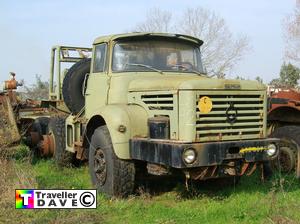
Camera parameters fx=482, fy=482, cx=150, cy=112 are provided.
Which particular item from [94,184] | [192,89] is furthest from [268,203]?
[94,184]

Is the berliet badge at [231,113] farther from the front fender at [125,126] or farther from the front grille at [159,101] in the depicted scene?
the front fender at [125,126]

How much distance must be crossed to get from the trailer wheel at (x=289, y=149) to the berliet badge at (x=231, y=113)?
235cm

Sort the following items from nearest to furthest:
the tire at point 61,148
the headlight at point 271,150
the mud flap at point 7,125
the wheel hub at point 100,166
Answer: the headlight at point 271,150 < the wheel hub at point 100,166 < the mud flap at point 7,125 < the tire at point 61,148

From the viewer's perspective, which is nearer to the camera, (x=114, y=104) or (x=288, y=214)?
(x=288, y=214)

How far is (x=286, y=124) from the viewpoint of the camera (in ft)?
31.3

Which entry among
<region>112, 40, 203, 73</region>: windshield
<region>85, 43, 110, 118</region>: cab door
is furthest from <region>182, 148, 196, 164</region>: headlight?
<region>85, 43, 110, 118</region>: cab door

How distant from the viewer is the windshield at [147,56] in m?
7.43

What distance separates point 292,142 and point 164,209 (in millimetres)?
3182

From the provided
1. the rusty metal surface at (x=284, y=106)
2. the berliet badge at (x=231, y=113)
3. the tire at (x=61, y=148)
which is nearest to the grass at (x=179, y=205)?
the berliet badge at (x=231, y=113)

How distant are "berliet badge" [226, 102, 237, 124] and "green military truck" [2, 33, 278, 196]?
13 millimetres

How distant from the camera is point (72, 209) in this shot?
584 cm

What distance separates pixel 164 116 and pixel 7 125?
174 inches

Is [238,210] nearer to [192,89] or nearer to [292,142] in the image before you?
[192,89]

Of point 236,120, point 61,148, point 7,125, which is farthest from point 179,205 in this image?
point 7,125
